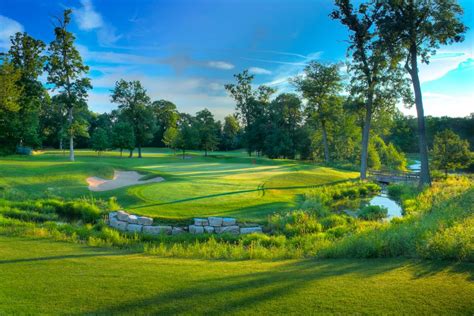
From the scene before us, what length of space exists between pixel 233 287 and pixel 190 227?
27.6 ft

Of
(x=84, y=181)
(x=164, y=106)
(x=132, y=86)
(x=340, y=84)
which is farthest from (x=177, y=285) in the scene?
(x=164, y=106)

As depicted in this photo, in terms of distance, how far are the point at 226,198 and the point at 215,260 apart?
10.1m

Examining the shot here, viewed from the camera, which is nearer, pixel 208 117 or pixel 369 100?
pixel 369 100

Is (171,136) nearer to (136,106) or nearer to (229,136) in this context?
(136,106)

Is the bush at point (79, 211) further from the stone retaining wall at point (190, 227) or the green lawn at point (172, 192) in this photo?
the stone retaining wall at point (190, 227)

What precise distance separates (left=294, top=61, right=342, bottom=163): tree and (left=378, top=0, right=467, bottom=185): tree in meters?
25.6

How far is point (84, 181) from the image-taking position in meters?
22.1

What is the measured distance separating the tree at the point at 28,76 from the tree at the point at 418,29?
1579 inches

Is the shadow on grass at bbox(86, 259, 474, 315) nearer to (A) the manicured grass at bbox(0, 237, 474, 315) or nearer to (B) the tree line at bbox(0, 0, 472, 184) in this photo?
(A) the manicured grass at bbox(0, 237, 474, 315)

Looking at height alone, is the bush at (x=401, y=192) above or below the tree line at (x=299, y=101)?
below

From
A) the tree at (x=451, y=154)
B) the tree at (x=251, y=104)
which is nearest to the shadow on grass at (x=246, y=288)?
the tree at (x=451, y=154)

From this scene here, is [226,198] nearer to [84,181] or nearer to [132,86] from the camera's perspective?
[84,181]

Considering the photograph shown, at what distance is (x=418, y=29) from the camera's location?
20.9m

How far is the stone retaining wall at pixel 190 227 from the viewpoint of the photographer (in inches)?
505
